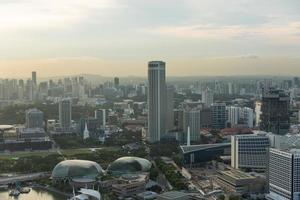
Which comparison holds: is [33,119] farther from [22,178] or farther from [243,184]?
[243,184]

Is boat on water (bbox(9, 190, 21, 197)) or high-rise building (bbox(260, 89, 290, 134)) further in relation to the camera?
high-rise building (bbox(260, 89, 290, 134))

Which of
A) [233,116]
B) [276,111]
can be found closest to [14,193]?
[276,111]

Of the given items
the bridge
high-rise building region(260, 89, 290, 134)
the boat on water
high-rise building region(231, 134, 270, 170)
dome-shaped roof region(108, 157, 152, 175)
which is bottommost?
the boat on water

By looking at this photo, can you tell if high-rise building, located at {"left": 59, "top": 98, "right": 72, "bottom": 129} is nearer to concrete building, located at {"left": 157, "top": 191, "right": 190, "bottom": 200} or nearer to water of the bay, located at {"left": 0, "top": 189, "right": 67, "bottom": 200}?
water of the bay, located at {"left": 0, "top": 189, "right": 67, "bottom": 200}

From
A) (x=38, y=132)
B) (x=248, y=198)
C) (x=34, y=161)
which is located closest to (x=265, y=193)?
(x=248, y=198)

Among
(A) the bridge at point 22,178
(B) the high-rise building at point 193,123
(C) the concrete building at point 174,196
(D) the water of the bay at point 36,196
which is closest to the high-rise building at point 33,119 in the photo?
(B) the high-rise building at point 193,123

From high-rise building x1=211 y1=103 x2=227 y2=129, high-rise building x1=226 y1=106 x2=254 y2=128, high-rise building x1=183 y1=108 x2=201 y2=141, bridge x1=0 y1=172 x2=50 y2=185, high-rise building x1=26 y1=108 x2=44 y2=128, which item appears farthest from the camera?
high-rise building x1=211 y1=103 x2=227 y2=129

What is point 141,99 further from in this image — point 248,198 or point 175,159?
point 248,198

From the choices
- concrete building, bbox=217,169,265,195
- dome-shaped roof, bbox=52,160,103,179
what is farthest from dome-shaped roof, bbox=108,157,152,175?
concrete building, bbox=217,169,265,195
